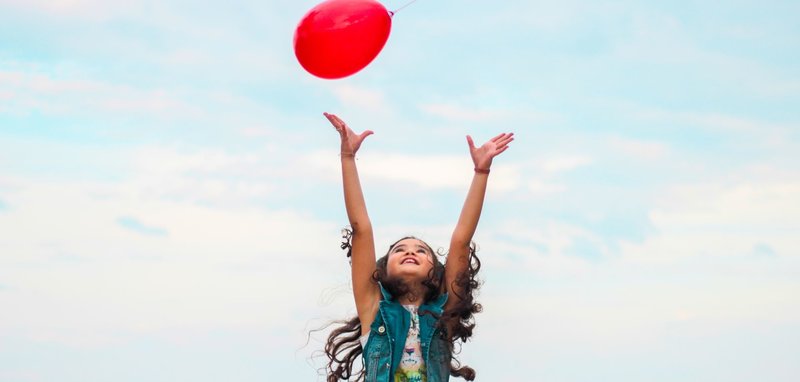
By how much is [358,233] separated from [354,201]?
23 centimetres

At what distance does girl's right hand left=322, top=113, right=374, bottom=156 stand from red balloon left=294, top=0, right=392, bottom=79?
0.31m

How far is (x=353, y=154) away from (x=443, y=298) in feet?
3.93

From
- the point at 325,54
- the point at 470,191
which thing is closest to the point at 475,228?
the point at 470,191

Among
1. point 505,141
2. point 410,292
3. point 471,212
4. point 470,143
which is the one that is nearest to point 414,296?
point 410,292

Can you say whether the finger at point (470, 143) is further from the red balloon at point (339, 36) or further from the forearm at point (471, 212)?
the red balloon at point (339, 36)

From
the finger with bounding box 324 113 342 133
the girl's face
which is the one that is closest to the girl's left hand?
the girl's face

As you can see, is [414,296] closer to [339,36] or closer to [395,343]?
[395,343]

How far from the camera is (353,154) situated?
9359 millimetres

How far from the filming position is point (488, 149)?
30.9 feet

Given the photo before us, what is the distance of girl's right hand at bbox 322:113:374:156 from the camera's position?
934 centimetres

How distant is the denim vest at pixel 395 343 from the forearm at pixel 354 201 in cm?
48

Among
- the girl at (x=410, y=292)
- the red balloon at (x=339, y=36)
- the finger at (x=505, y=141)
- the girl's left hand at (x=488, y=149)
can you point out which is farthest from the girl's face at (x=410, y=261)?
the red balloon at (x=339, y=36)

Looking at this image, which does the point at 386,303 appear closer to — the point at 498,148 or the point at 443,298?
the point at 443,298

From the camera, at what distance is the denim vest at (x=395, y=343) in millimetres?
9047
